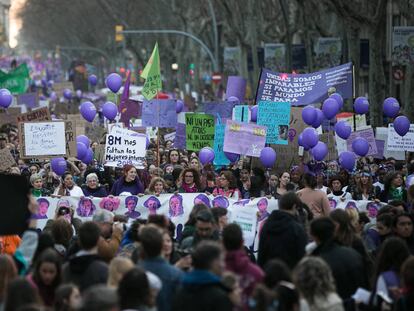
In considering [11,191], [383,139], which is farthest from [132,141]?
[11,191]

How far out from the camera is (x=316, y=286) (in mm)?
8172

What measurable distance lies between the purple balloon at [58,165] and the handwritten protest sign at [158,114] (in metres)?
3.85

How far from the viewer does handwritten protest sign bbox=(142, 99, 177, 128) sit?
2150 centimetres

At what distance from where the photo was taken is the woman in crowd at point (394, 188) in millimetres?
15289

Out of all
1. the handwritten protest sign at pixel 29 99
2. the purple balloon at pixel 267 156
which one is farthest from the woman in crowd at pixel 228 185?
the handwritten protest sign at pixel 29 99

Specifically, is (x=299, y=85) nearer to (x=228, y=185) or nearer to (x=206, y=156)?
(x=206, y=156)

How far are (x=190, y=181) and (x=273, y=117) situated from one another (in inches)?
130

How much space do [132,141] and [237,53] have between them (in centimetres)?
3740

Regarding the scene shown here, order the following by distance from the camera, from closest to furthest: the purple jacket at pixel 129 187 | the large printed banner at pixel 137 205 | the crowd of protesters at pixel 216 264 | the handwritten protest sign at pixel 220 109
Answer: the crowd of protesters at pixel 216 264 → the large printed banner at pixel 137 205 → the purple jacket at pixel 129 187 → the handwritten protest sign at pixel 220 109

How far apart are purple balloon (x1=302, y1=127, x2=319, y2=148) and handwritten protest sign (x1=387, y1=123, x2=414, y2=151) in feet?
5.00

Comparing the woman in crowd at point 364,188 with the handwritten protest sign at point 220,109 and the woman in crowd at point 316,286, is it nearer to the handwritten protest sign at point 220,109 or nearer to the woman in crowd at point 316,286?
the handwritten protest sign at point 220,109

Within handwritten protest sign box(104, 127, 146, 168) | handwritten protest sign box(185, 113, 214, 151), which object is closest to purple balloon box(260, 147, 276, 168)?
handwritten protest sign box(104, 127, 146, 168)

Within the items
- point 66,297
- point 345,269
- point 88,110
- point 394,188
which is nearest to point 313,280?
point 345,269

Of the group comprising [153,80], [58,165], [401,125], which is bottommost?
[58,165]
